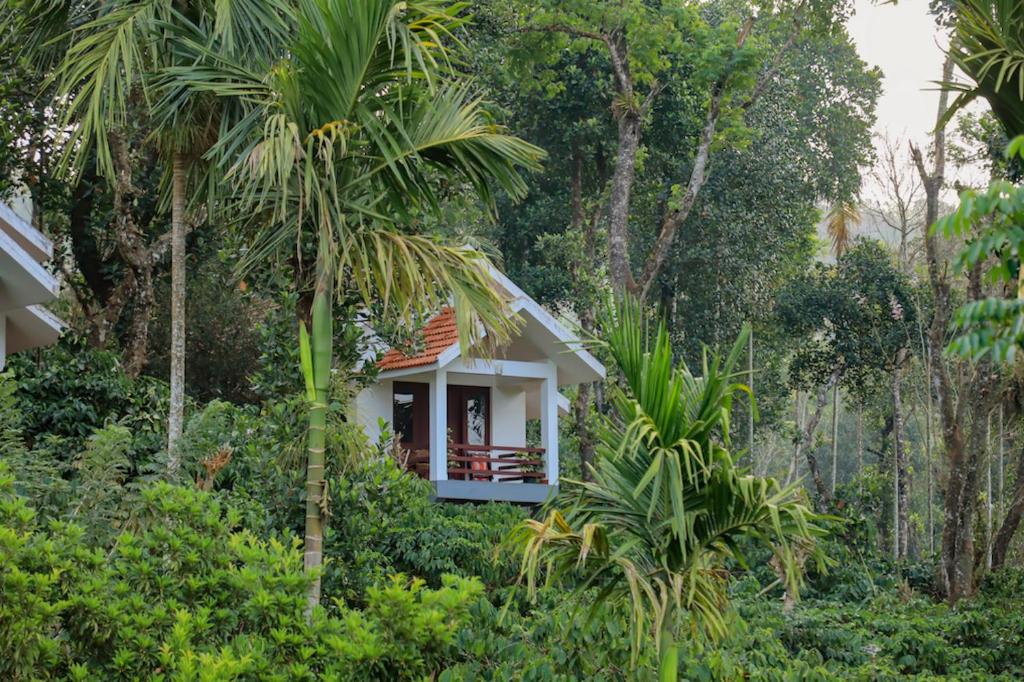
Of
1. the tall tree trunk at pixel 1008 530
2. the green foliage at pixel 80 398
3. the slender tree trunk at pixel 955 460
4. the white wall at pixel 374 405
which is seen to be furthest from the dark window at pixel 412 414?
the tall tree trunk at pixel 1008 530

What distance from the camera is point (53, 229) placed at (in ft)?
78.2

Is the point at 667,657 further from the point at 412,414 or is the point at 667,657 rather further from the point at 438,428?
the point at 412,414

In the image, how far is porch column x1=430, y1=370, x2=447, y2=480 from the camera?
20.4 metres

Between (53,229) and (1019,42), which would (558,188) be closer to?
(53,229)

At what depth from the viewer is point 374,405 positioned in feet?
69.6

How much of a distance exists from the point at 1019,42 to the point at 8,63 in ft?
57.6

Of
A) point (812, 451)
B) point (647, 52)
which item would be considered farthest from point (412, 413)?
point (812, 451)

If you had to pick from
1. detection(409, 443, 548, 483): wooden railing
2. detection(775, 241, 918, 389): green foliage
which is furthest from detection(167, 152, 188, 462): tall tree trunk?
detection(775, 241, 918, 389): green foliage

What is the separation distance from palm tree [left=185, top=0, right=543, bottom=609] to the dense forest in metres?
0.03

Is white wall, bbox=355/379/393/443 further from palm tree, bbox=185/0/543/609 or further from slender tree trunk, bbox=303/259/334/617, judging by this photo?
slender tree trunk, bbox=303/259/334/617

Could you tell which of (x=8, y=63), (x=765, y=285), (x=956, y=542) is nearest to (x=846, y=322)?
(x=765, y=285)

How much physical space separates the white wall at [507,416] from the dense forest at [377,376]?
311 centimetres


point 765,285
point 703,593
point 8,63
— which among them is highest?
point 8,63

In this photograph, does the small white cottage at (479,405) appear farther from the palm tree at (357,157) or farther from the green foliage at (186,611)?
the green foliage at (186,611)
